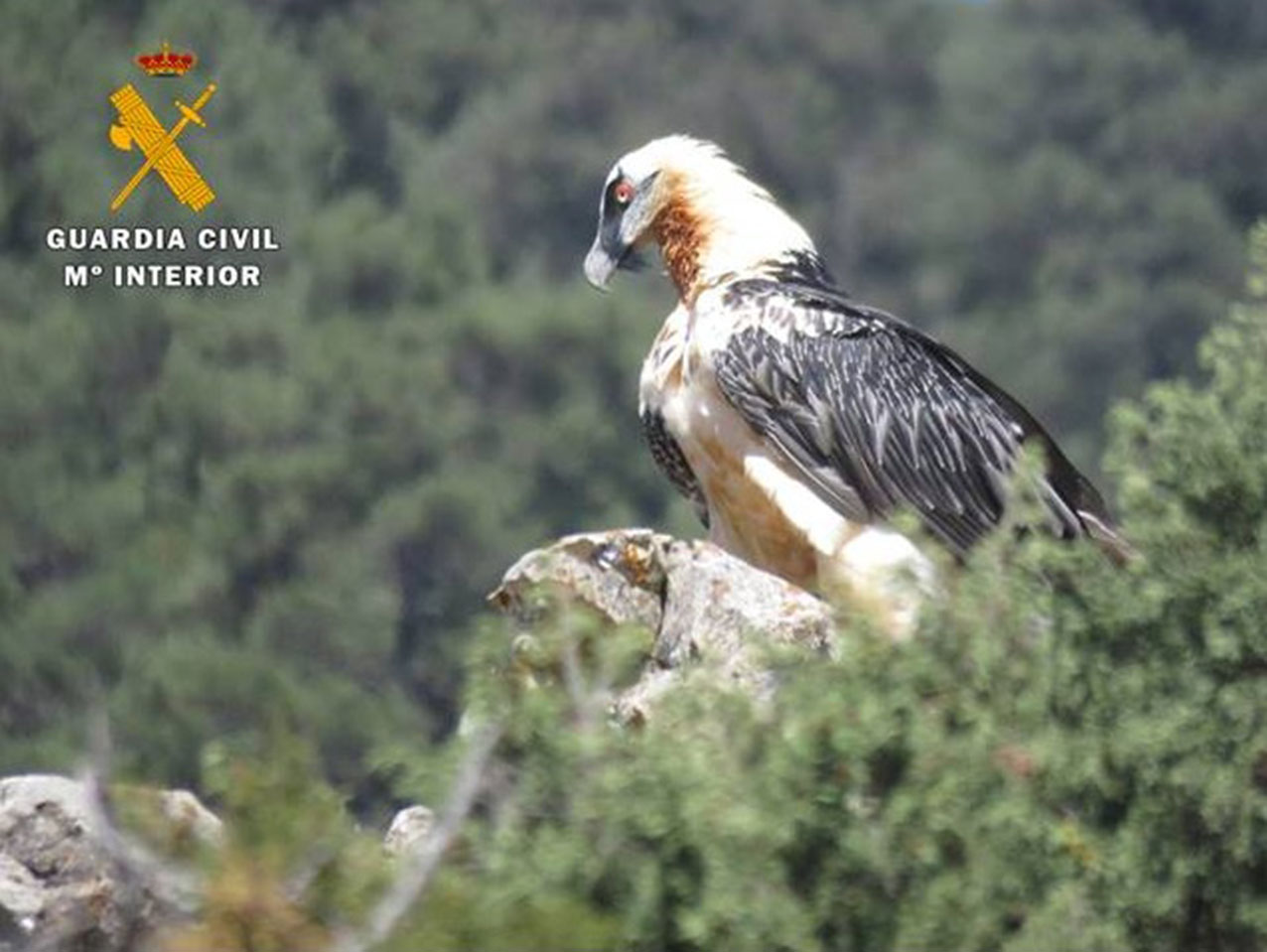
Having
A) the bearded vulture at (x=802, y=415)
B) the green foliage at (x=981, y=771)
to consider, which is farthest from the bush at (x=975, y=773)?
the bearded vulture at (x=802, y=415)

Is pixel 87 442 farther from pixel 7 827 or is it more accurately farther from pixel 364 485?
pixel 7 827

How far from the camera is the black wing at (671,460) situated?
472 inches

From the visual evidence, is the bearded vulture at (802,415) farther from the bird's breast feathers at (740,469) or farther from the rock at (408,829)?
the rock at (408,829)

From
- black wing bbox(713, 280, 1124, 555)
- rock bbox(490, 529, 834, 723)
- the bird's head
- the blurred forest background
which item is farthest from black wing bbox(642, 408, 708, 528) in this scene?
the blurred forest background

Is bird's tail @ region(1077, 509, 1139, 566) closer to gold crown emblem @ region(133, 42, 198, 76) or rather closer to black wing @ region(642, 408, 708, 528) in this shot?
black wing @ region(642, 408, 708, 528)

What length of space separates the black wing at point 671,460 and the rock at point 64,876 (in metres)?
2.85

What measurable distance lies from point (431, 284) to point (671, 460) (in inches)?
1217

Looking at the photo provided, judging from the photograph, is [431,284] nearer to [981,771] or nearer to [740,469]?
[740,469]

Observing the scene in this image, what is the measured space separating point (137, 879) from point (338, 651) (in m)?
26.2

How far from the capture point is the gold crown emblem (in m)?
32.0

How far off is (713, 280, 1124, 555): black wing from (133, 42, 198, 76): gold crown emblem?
19.2 m

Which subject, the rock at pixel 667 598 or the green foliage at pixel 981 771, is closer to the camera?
the green foliage at pixel 981 771

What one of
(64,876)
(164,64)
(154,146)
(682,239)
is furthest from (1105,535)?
(154,146)

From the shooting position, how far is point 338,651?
33625 mm
